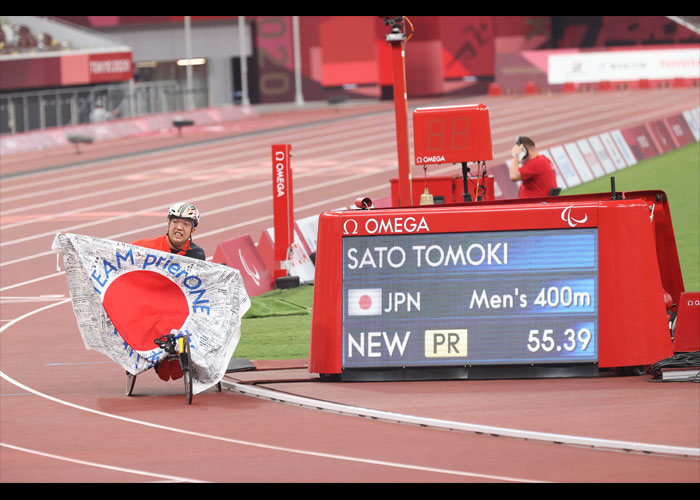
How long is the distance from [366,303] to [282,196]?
6.67 metres

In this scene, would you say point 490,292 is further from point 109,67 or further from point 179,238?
point 109,67

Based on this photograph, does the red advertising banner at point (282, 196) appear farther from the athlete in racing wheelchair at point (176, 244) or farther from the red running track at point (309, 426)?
the athlete in racing wheelchair at point (176, 244)

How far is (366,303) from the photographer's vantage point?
10.7m

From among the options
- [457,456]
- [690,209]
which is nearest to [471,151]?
[457,456]

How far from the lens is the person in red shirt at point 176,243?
1079cm

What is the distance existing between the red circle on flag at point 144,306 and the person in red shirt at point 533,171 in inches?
255

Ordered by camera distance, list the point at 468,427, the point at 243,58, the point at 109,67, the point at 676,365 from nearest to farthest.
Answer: the point at 468,427
the point at 676,365
the point at 109,67
the point at 243,58

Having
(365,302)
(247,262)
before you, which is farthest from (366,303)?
(247,262)

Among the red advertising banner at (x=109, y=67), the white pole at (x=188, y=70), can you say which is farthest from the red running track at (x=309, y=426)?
the white pole at (x=188, y=70)

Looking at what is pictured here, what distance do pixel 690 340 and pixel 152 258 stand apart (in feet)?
15.0

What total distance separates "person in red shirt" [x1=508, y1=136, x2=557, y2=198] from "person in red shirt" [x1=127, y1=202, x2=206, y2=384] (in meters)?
6.06

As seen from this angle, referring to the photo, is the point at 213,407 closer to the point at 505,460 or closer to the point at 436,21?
the point at 505,460

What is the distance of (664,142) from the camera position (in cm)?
3325

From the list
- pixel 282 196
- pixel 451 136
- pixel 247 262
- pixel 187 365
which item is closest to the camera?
pixel 187 365
